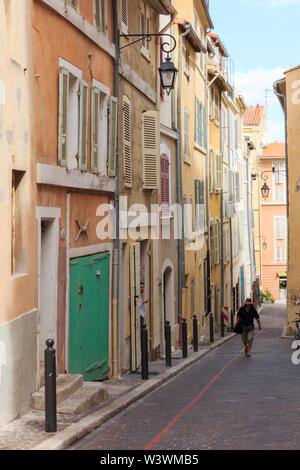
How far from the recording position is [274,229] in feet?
218

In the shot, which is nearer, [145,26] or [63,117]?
[63,117]

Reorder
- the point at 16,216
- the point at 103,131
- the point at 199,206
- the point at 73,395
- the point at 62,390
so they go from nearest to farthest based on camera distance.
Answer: the point at 16,216, the point at 62,390, the point at 73,395, the point at 103,131, the point at 199,206

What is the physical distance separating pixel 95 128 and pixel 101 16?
2.22m

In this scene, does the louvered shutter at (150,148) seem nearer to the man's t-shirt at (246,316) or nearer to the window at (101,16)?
the man's t-shirt at (246,316)

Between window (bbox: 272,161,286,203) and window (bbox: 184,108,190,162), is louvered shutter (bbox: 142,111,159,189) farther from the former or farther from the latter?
window (bbox: 272,161,286,203)

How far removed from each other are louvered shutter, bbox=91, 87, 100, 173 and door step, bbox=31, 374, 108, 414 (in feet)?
13.2

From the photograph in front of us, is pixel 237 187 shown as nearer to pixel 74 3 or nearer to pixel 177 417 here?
pixel 74 3

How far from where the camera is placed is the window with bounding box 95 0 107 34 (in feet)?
48.0

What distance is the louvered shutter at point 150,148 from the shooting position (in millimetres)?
19031

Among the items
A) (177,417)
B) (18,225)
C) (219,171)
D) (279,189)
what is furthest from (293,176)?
(279,189)

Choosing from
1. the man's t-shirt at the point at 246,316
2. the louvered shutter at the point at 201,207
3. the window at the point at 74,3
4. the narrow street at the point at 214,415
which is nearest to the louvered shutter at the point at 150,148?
the man's t-shirt at the point at 246,316

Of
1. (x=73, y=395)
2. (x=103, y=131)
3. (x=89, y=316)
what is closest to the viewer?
(x=73, y=395)

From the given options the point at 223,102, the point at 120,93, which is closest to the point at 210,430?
the point at 120,93

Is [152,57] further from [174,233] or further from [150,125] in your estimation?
[174,233]
